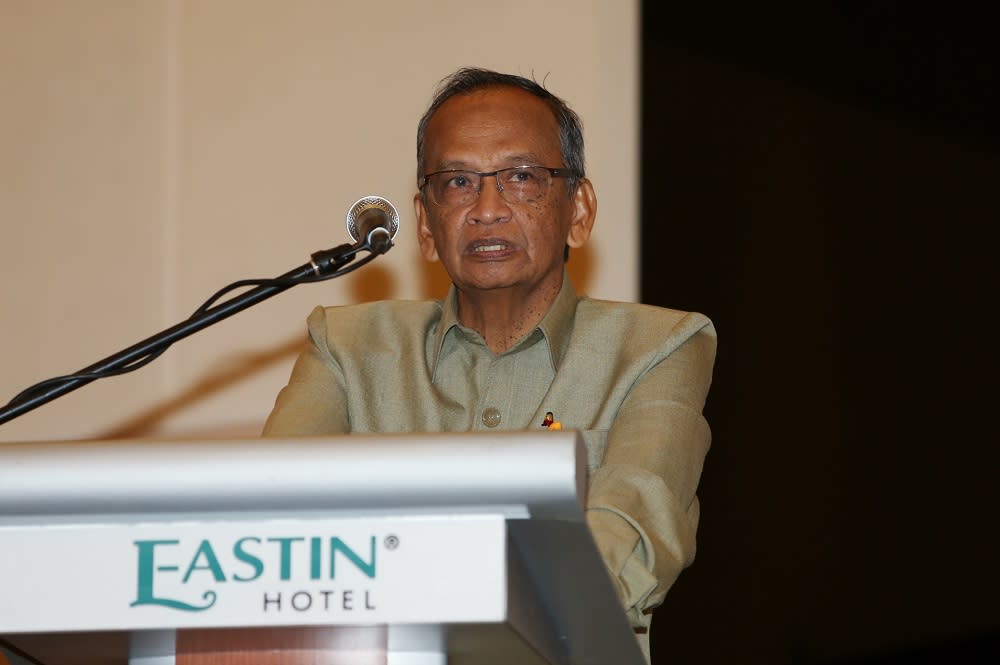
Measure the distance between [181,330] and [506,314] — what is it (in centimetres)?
80

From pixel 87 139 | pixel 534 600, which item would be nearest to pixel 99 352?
pixel 87 139

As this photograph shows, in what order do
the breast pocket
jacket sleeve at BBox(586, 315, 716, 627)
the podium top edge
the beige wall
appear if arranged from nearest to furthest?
the podium top edge
jacket sleeve at BBox(586, 315, 716, 627)
the breast pocket
the beige wall

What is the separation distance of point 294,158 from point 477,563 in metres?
2.41

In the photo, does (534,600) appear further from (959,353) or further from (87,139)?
(87,139)

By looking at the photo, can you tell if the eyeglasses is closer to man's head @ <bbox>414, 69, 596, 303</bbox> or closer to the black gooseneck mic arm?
man's head @ <bbox>414, 69, 596, 303</bbox>

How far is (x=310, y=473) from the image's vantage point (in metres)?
1.02

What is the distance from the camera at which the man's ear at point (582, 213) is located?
7.41 ft

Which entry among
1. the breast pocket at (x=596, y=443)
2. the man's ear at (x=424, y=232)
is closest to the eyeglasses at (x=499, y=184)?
the man's ear at (x=424, y=232)

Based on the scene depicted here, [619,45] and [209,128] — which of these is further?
[209,128]

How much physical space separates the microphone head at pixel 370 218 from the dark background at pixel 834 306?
144 centimetres

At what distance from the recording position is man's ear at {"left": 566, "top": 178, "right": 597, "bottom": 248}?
2.26 metres

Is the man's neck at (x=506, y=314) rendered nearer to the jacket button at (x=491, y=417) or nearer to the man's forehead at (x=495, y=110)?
the jacket button at (x=491, y=417)

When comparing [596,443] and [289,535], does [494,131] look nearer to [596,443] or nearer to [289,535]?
[596,443]

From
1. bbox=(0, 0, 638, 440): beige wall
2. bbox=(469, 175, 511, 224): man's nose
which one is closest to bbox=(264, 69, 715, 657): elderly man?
bbox=(469, 175, 511, 224): man's nose
